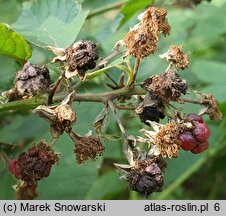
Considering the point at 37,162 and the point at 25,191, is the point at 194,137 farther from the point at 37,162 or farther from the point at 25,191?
the point at 25,191

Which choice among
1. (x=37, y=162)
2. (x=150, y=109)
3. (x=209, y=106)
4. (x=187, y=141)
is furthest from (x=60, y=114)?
(x=209, y=106)

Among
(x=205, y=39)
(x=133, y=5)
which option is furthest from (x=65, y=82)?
(x=205, y=39)

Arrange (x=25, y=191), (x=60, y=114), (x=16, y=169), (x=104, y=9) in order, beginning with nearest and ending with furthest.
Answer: (x=60, y=114) < (x=16, y=169) < (x=25, y=191) < (x=104, y=9)

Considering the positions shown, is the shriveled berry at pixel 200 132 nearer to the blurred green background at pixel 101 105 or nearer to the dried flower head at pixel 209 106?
the dried flower head at pixel 209 106

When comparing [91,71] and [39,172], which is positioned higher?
[91,71]

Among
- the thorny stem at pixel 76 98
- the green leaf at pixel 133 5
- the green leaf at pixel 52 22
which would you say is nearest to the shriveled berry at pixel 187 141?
the thorny stem at pixel 76 98

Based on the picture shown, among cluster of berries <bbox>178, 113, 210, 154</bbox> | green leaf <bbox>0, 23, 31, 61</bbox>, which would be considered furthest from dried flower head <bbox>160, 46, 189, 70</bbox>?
green leaf <bbox>0, 23, 31, 61</bbox>

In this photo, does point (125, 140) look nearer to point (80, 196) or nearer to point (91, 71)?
point (91, 71)
